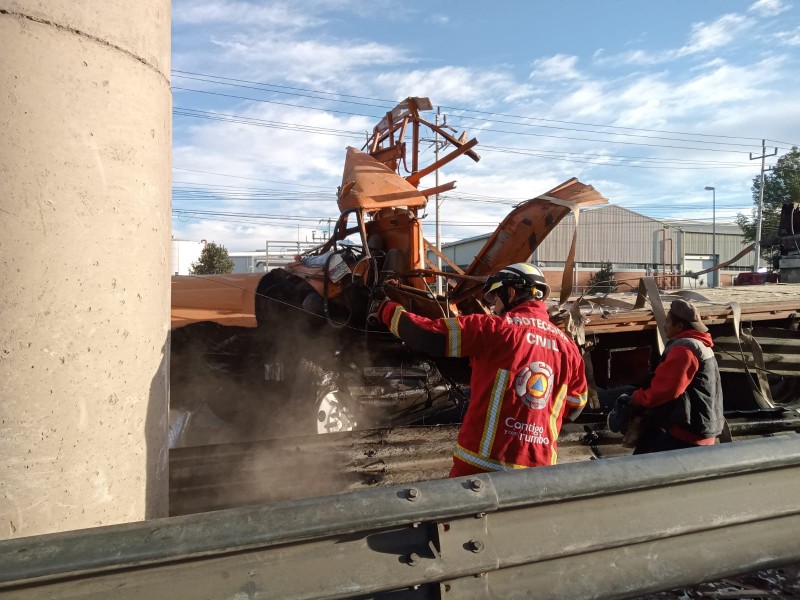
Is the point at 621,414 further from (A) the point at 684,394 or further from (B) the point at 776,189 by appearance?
(B) the point at 776,189

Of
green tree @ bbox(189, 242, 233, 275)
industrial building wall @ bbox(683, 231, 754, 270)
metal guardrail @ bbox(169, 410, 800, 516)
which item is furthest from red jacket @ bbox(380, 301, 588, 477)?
industrial building wall @ bbox(683, 231, 754, 270)

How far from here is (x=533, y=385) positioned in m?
2.74

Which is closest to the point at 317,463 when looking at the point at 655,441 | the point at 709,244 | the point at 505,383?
the point at 505,383

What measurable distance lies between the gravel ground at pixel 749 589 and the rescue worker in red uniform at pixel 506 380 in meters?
0.74

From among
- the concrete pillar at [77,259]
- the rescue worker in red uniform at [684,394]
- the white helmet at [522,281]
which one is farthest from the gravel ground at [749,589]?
the concrete pillar at [77,259]

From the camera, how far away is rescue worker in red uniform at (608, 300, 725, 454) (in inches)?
151

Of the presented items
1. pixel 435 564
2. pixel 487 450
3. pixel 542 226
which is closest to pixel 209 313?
pixel 542 226

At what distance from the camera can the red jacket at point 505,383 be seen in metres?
2.72

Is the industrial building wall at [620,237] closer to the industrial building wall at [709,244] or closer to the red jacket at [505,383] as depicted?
the industrial building wall at [709,244]

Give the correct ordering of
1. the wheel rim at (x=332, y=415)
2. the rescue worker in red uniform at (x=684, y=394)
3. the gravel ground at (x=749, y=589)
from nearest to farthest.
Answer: the gravel ground at (x=749, y=589)
the rescue worker in red uniform at (x=684, y=394)
the wheel rim at (x=332, y=415)

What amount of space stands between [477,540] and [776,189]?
5981cm

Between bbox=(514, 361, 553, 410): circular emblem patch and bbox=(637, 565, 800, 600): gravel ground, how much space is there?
0.86 m

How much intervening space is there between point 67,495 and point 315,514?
85 cm

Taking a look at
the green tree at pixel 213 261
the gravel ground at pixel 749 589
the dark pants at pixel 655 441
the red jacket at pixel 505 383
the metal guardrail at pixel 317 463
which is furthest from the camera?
the green tree at pixel 213 261
